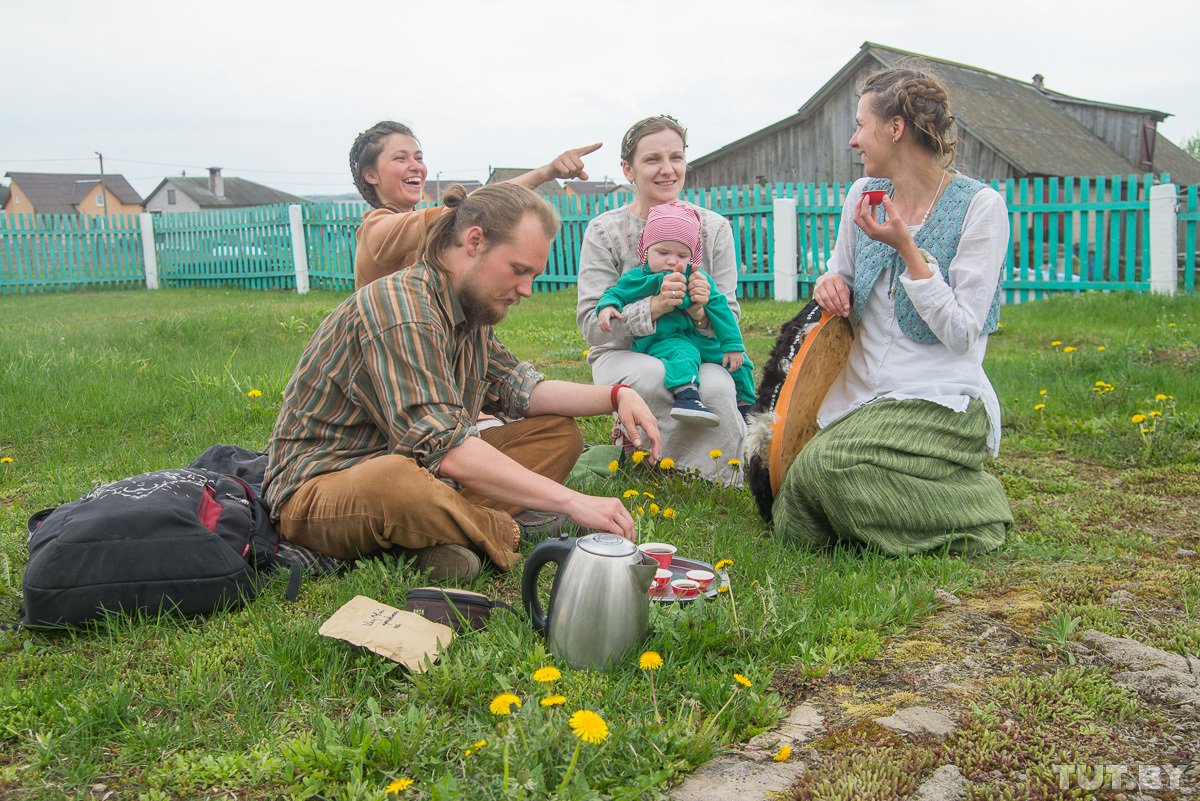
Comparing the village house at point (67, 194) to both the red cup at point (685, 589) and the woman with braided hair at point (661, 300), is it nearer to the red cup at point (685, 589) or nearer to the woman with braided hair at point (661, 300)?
the woman with braided hair at point (661, 300)

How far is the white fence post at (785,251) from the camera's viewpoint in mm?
13523

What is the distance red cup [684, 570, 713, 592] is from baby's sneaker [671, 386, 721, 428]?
138 cm

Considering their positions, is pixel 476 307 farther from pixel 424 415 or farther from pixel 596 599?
pixel 596 599

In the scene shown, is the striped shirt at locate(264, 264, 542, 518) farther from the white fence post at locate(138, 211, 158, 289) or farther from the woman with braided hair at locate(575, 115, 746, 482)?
the white fence post at locate(138, 211, 158, 289)

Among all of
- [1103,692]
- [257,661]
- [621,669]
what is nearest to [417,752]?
[621,669]

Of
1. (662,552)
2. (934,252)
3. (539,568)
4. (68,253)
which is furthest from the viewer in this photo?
(68,253)

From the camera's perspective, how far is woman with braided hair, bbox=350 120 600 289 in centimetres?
416

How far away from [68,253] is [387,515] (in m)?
20.1

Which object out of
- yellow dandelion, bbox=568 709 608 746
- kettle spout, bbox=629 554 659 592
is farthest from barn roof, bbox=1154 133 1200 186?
yellow dandelion, bbox=568 709 608 746

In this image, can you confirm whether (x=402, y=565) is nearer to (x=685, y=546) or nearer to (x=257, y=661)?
(x=257, y=661)

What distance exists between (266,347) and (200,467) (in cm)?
531

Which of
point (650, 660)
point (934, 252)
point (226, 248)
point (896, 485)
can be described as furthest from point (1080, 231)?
point (226, 248)

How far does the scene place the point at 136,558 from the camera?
9.56 feet

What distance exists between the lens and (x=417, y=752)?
7.02 ft
